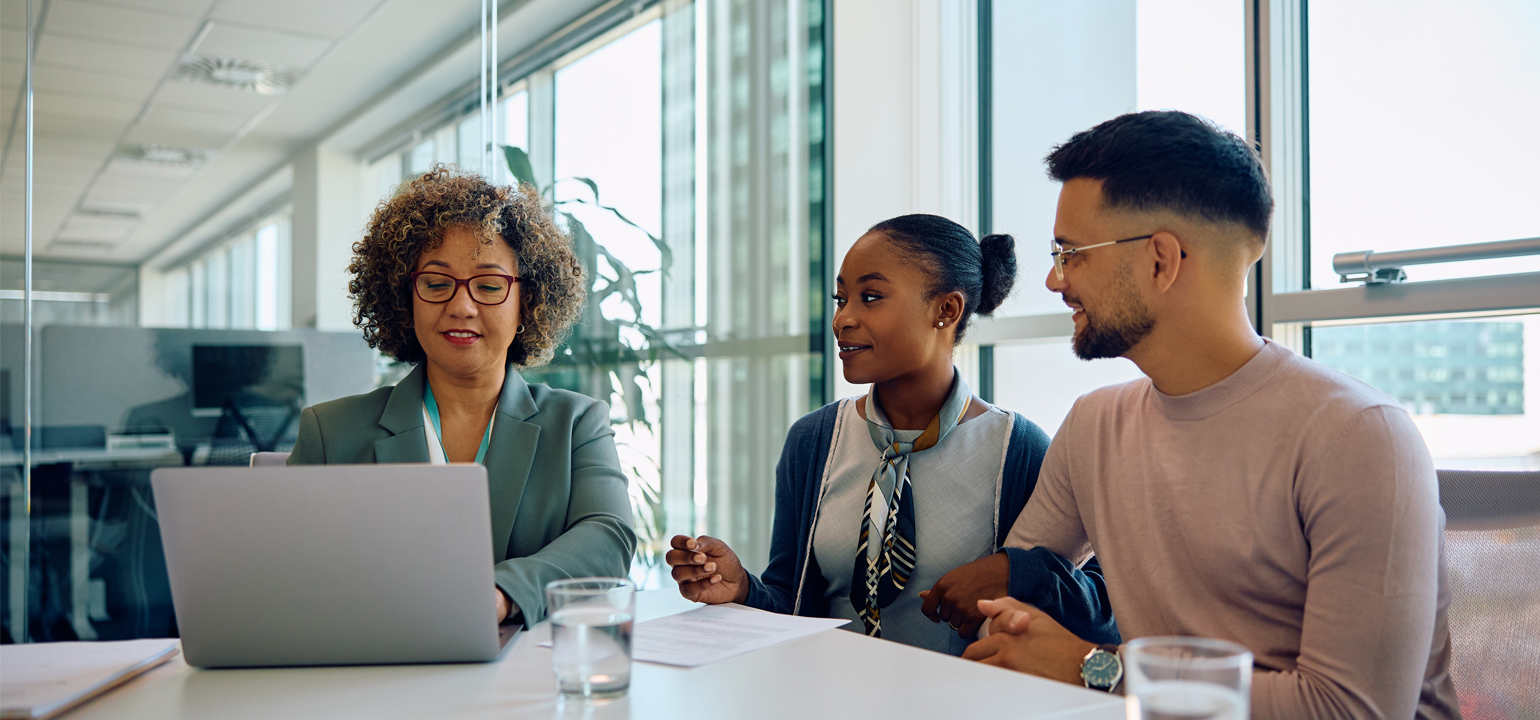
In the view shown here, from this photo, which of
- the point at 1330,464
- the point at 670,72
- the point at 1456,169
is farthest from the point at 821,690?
the point at 670,72

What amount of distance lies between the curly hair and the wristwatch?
1.24 meters

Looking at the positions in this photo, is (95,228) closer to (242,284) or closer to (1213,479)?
(242,284)

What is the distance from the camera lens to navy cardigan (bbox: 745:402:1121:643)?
1.50 m

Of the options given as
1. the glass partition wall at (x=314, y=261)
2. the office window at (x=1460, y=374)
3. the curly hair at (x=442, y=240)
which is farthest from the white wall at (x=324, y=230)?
the office window at (x=1460, y=374)

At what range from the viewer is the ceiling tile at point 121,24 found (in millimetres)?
2547

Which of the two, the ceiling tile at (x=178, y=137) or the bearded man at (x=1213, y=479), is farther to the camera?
the ceiling tile at (x=178, y=137)

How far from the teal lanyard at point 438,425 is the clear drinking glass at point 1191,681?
1225mm

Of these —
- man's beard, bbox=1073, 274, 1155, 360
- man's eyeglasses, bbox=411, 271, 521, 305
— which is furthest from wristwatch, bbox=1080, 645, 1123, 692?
man's eyeglasses, bbox=411, 271, 521, 305

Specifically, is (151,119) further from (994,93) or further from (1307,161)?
(1307,161)

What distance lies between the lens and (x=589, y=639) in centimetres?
95

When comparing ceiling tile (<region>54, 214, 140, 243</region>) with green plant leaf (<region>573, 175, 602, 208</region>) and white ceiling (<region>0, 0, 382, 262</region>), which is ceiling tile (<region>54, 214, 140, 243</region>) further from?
green plant leaf (<region>573, 175, 602, 208</region>)

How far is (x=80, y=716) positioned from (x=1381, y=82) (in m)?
2.57

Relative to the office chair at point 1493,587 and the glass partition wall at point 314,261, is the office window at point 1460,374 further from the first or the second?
the glass partition wall at point 314,261

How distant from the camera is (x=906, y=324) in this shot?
1853 mm
